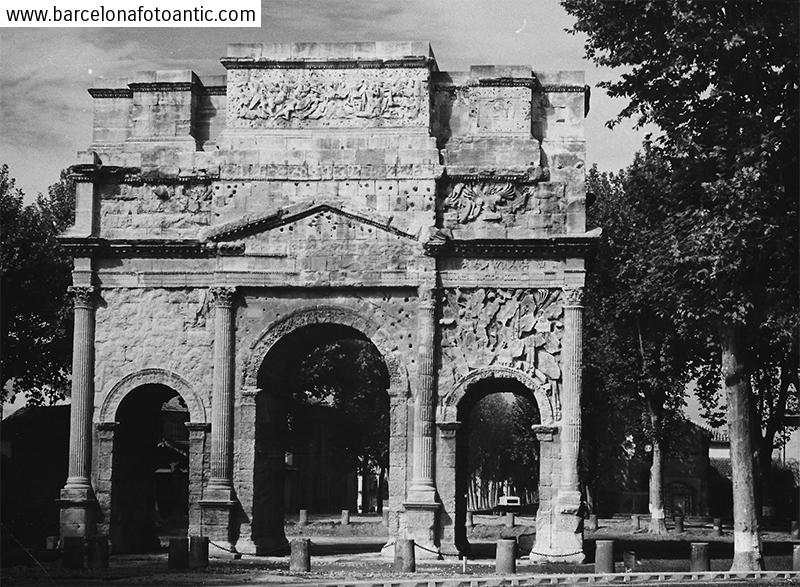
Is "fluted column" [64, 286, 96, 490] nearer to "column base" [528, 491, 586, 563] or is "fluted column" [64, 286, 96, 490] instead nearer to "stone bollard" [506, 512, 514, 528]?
"column base" [528, 491, 586, 563]

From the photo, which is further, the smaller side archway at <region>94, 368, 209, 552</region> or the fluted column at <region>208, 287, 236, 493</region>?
the smaller side archway at <region>94, 368, 209, 552</region>

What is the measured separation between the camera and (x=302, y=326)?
33.0 m

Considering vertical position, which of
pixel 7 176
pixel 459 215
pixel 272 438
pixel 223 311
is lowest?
pixel 272 438

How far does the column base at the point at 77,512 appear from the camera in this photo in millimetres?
32344

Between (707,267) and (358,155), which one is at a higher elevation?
(358,155)

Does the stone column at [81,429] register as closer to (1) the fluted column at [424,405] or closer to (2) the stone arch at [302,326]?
(2) the stone arch at [302,326]

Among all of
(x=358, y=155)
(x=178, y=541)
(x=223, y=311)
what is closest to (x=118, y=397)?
(x=223, y=311)

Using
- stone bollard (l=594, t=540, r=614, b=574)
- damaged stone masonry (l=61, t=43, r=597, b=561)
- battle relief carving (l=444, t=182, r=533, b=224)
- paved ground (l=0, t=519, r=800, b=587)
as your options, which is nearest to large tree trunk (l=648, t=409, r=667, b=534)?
paved ground (l=0, t=519, r=800, b=587)

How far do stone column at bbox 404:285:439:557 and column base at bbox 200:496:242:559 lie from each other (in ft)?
13.5

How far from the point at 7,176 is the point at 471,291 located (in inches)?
835

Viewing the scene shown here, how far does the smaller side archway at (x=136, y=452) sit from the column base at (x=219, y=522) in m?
0.42

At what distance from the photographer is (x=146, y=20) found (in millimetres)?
21188

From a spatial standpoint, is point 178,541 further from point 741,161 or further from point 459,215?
point 741,161

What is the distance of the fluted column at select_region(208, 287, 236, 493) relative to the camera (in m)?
32.5
